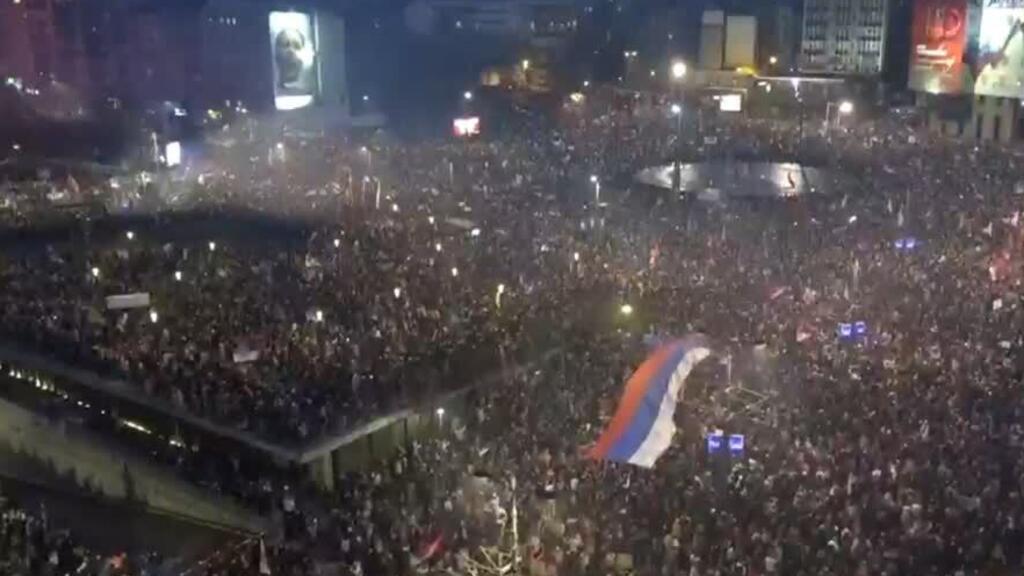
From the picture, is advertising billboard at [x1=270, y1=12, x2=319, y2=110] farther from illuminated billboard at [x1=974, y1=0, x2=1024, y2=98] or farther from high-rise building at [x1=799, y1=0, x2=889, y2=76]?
illuminated billboard at [x1=974, y1=0, x2=1024, y2=98]

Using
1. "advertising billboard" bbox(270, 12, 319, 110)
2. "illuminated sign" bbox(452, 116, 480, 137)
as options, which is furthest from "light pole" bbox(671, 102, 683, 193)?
"advertising billboard" bbox(270, 12, 319, 110)

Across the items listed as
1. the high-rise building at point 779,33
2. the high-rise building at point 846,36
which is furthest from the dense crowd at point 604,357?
the high-rise building at point 779,33

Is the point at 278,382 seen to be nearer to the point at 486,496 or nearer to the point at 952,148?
the point at 486,496

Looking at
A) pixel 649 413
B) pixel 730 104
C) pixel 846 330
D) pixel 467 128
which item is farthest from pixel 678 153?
pixel 649 413

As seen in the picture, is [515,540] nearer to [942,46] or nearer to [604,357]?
[604,357]

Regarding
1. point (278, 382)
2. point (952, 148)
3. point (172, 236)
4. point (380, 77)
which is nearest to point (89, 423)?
point (278, 382)

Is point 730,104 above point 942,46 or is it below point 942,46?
below
